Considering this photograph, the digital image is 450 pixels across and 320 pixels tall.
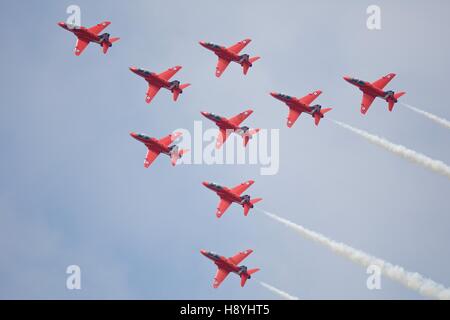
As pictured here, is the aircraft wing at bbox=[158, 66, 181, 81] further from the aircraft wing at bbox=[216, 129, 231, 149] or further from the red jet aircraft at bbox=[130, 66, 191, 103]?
the aircraft wing at bbox=[216, 129, 231, 149]

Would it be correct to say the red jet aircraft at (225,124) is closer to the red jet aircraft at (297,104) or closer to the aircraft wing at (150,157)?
the red jet aircraft at (297,104)

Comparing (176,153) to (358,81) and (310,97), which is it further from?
(358,81)

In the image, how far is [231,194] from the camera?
110 meters

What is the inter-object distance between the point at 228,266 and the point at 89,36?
23128 mm

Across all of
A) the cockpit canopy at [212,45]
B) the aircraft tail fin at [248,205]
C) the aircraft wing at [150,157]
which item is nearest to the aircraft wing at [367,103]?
the cockpit canopy at [212,45]

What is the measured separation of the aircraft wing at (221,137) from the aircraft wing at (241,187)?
3.84 metres

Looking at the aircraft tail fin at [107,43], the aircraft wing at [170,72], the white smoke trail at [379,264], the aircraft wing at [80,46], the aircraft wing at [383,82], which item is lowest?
the white smoke trail at [379,264]

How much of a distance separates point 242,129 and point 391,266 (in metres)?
17.2

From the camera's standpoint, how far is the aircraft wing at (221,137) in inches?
4412

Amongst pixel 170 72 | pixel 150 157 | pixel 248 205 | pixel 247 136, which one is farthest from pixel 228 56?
pixel 248 205

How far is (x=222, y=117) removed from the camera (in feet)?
367
